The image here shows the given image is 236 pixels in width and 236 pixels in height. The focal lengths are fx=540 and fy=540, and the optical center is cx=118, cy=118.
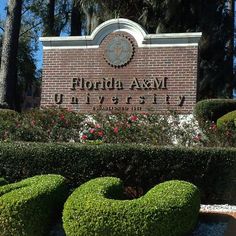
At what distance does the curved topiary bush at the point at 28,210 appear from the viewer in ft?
20.0

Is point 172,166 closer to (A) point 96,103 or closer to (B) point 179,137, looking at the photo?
(B) point 179,137

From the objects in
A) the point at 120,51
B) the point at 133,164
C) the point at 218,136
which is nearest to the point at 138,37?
the point at 120,51

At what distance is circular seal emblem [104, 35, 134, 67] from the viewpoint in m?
13.9

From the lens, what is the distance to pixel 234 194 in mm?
7887

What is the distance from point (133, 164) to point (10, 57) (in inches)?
467

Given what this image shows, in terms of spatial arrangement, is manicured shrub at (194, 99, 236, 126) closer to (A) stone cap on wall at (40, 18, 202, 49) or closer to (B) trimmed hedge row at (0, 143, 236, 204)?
(A) stone cap on wall at (40, 18, 202, 49)

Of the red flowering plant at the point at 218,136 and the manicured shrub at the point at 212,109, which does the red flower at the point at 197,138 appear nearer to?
the red flowering plant at the point at 218,136

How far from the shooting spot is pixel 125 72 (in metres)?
13.8

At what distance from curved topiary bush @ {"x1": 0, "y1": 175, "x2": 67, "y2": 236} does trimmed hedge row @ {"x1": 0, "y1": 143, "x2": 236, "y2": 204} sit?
1.42 meters

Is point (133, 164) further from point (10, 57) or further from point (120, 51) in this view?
point (10, 57)

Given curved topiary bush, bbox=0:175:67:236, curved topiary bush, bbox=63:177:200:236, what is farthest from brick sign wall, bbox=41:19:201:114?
curved topiary bush, bbox=63:177:200:236

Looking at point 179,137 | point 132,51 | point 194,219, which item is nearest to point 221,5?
point 132,51

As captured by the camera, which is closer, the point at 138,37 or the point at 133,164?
the point at 133,164

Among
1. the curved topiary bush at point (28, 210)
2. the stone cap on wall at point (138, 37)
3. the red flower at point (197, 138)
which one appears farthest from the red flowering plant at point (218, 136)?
the curved topiary bush at point (28, 210)
